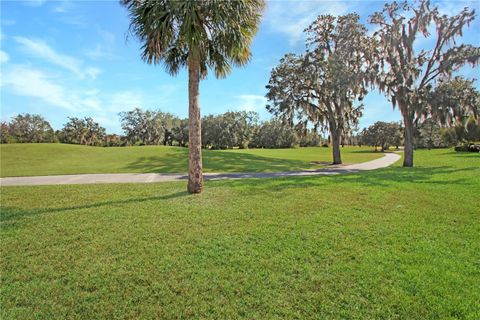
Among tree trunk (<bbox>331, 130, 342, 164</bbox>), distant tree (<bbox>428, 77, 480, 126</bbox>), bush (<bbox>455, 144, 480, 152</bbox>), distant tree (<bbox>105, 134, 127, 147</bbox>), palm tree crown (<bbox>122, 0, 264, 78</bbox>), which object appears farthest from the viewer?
distant tree (<bbox>105, 134, 127, 147</bbox>)

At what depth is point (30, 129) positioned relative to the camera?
55.5 metres

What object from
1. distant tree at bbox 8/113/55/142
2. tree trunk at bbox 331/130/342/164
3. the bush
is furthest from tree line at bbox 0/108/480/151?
tree trunk at bbox 331/130/342/164

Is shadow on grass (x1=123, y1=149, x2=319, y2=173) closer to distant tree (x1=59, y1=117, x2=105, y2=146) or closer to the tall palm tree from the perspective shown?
the tall palm tree

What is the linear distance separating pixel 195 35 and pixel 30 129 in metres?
65.8

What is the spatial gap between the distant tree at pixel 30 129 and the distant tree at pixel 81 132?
327 centimetres

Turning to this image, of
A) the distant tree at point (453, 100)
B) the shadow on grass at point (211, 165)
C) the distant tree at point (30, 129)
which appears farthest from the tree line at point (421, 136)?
the distant tree at point (30, 129)

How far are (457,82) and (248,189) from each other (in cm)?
1826

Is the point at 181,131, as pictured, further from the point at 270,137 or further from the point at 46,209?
the point at 46,209

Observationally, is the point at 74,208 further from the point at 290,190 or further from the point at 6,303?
the point at 290,190

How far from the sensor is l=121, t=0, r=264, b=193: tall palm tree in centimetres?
707

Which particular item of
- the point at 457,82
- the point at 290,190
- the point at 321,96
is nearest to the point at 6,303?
the point at 290,190

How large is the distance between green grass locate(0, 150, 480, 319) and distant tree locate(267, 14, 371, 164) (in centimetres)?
1428

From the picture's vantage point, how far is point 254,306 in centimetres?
285

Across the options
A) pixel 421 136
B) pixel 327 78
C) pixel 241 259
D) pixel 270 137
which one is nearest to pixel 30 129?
pixel 270 137
